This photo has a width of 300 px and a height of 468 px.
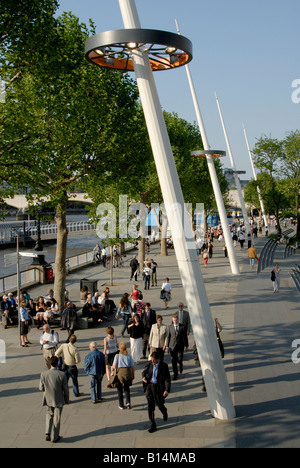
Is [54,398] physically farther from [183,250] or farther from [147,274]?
[147,274]

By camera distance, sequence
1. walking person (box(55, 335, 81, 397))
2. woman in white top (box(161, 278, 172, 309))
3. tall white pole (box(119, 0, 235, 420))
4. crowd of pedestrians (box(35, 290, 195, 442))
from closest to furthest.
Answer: crowd of pedestrians (box(35, 290, 195, 442)), tall white pole (box(119, 0, 235, 420)), walking person (box(55, 335, 81, 397)), woman in white top (box(161, 278, 172, 309))

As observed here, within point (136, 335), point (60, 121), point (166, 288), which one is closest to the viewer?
point (136, 335)

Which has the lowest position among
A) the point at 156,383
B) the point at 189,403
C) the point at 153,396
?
the point at 189,403

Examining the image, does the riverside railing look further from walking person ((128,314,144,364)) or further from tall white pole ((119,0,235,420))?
tall white pole ((119,0,235,420))

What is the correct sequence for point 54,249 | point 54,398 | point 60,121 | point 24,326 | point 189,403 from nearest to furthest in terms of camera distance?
point 54,398, point 189,403, point 24,326, point 60,121, point 54,249

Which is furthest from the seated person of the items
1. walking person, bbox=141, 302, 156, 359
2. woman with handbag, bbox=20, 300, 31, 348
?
walking person, bbox=141, 302, 156, 359

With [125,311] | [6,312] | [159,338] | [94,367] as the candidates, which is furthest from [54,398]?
[6,312]

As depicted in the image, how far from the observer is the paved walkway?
26.8 ft

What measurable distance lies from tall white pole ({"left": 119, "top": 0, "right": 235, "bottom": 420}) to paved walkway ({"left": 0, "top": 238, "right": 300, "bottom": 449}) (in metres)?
0.60

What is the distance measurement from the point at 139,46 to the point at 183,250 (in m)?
3.82

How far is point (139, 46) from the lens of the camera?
28.8 ft

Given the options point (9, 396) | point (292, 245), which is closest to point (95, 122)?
point (9, 396)

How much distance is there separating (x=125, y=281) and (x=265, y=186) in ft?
123

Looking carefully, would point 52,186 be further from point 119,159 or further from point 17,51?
point 17,51
